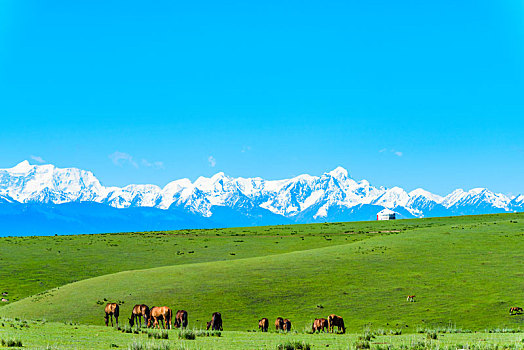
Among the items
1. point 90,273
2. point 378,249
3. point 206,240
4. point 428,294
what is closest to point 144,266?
point 90,273

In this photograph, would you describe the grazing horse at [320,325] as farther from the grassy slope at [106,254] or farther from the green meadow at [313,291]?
the grassy slope at [106,254]

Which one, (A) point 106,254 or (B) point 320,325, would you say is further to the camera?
(A) point 106,254

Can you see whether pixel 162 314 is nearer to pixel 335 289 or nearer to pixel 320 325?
pixel 320 325

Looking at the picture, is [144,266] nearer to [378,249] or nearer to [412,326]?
[378,249]

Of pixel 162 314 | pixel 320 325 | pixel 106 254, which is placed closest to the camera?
pixel 162 314

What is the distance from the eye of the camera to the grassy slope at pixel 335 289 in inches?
1606

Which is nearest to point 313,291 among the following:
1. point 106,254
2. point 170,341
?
point 170,341

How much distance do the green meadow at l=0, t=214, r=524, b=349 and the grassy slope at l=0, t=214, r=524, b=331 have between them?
0.30ft

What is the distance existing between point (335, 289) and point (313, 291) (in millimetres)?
2082

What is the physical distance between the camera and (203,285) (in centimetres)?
5103

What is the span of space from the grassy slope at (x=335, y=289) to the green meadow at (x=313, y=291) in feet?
0.30

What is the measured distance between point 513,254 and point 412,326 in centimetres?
2762

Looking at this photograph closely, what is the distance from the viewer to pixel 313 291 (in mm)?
48188

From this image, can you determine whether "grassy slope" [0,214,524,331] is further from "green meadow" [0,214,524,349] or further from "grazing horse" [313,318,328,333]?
"grazing horse" [313,318,328,333]
